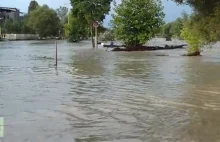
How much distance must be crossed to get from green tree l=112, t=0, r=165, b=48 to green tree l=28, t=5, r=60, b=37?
7440cm

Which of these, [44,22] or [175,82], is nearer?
[175,82]

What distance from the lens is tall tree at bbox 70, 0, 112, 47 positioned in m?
52.9

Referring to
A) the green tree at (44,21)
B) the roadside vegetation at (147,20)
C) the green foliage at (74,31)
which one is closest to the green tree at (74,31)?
the green foliage at (74,31)

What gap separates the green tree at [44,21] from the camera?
118m

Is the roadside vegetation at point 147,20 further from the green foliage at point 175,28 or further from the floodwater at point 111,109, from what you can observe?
the floodwater at point 111,109

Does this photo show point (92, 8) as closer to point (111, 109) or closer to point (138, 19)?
point (138, 19)

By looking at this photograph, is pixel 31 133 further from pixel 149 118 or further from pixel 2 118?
pixel 149 118

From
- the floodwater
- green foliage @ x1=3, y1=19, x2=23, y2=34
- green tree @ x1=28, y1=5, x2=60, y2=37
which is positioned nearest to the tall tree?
the floodwater

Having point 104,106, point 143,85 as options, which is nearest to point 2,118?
point 104,106

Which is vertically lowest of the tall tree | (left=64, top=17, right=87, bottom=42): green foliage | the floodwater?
the floodwater

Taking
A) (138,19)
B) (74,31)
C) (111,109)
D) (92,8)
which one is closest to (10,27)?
(74,31)

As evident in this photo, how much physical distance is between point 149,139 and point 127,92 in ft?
19.7

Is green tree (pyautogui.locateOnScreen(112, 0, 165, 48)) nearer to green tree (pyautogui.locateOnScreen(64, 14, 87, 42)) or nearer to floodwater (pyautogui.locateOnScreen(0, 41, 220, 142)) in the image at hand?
floodwater (pyautogui.locateOnScreen(0, 41, 220, 142))

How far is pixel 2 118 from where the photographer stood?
9.62 m
